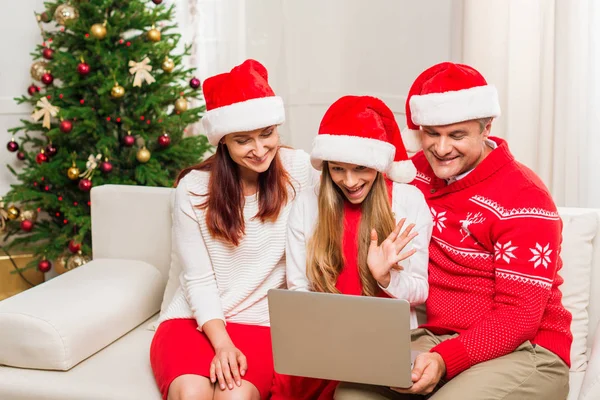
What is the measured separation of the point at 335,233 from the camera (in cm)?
193

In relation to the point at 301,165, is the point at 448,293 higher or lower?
lower

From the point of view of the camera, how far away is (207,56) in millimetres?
3756

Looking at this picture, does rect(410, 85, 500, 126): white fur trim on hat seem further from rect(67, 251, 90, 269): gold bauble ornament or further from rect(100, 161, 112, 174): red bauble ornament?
rect(67, 251, 90, 269): gold bauble ornament

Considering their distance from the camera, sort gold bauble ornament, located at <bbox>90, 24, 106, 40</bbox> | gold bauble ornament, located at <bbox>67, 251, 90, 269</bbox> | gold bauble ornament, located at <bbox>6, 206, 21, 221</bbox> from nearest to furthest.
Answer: gold bauble ornament, located at <bbox>90, 24, 106, 40</bbox> < gold bauble ornament, located at <bbox>67, 251, 90, 269</bbox> < gold bauble ornament, located at <bbox>6, 206, 21, 221</bbox>

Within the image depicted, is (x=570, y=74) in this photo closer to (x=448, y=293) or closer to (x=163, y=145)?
(x=448, y=293)

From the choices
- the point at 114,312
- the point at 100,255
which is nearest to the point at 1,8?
the point at 100,255

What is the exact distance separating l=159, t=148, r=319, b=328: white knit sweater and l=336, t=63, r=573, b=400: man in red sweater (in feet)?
1.33

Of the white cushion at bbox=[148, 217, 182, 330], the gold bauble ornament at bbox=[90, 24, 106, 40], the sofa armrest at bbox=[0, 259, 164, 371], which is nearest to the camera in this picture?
the sofa armrest at bbox=[0, 259, 164, 371]

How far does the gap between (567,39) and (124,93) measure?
180 centimetres

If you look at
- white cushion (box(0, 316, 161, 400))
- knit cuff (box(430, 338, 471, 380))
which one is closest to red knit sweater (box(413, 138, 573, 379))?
knit cuff (box(430, 338, 471, 380))

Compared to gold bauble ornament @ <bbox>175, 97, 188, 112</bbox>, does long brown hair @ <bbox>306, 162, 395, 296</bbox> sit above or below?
below

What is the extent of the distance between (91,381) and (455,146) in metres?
1.13

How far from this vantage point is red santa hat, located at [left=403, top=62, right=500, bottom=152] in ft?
6.07

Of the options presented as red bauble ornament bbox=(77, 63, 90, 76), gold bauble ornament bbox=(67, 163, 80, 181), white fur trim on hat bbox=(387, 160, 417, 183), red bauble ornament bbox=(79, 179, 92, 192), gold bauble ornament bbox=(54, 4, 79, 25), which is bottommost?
red bauble ornament bbox=(79, 179, 92, 192)
